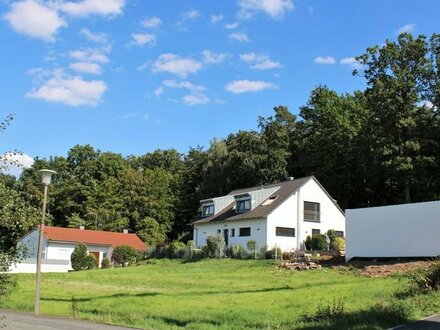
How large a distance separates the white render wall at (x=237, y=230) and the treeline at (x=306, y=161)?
1365 centimetres

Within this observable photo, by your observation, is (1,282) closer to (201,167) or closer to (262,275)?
(262,275)

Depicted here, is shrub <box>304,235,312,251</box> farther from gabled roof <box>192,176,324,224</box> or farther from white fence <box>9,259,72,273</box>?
white fence <box>9,259,72,273</box>

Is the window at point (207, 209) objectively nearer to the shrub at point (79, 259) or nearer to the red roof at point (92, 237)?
the red roof at point (92, 237)

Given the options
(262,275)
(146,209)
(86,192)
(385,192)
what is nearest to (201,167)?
(146,209)

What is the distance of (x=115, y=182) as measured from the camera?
7931cm

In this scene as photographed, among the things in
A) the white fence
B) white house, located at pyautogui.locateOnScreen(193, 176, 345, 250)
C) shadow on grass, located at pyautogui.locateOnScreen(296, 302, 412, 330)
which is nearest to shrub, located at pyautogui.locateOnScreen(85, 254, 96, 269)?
the white fence

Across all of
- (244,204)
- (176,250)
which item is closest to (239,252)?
(176,250)

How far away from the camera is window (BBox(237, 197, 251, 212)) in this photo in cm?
5156

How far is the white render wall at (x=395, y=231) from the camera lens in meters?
28.7

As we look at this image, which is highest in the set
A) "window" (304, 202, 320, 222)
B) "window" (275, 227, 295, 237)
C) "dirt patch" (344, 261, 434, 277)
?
"window" (304, 202, 320, 222)

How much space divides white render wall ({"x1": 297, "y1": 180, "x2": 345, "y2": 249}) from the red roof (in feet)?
76.0

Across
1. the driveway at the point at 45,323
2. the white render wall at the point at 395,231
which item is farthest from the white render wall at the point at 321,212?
the driveway at the point at 45,323

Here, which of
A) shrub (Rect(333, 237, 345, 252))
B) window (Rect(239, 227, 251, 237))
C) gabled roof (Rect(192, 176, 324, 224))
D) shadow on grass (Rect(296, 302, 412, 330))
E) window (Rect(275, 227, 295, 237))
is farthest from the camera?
window (Rect(239, 227, 251, 237))

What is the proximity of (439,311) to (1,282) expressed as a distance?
10033 millimetres
